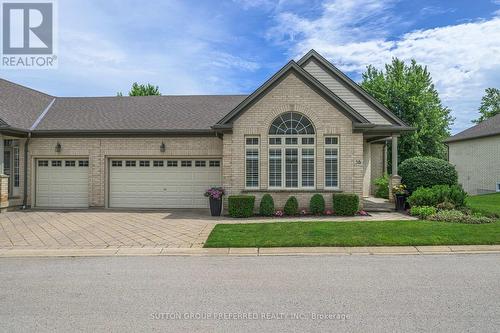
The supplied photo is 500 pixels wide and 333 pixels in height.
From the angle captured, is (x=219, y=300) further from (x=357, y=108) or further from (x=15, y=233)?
(x=357, y=108)

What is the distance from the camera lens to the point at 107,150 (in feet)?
52.6

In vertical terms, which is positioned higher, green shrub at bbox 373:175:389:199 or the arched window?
the arched window

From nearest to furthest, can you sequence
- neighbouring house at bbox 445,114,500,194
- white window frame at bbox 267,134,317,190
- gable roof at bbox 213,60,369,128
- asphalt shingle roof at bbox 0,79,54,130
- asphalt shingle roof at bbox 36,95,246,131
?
gable roof at bbox 213,60,369,128 → white window frame at bbox 267,134,317,190 → asphalt shingle roof at bbox 0,79,54,130 → asphalt shingle roof at bbox 36,95,246,131 → neighbouring house at bbox 445,114,500,194

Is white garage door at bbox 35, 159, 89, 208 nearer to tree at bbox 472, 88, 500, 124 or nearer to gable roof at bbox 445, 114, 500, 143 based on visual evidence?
gable roof at bbox 445, 114, 500, 143

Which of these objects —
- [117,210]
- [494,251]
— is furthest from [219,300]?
[117,210]

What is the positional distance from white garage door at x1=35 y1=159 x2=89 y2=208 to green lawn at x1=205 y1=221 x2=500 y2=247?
8725 mm

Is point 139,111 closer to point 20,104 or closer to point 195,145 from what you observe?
point 195,145

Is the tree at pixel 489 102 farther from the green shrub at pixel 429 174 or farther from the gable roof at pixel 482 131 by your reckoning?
the green shrub at pixel 429 174

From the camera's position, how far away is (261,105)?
1359cm

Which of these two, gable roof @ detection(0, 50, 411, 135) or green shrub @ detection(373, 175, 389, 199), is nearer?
gable roof @ detection(0, 50, 411, 135)

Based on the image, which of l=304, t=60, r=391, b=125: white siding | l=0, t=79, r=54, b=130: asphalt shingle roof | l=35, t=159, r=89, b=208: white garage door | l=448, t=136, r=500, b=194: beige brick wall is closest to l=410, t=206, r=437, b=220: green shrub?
l=304, t=60, r=391, b=125: white siding

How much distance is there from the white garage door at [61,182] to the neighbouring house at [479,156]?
25.3 meters

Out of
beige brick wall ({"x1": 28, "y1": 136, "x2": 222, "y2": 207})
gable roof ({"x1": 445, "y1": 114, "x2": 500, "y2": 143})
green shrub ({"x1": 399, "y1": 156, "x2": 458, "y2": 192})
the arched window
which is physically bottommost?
green shrub ({"x1": 399, "y1": 156, "x2": 458, "y2": 192})

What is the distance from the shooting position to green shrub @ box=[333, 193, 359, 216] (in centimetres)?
1297
